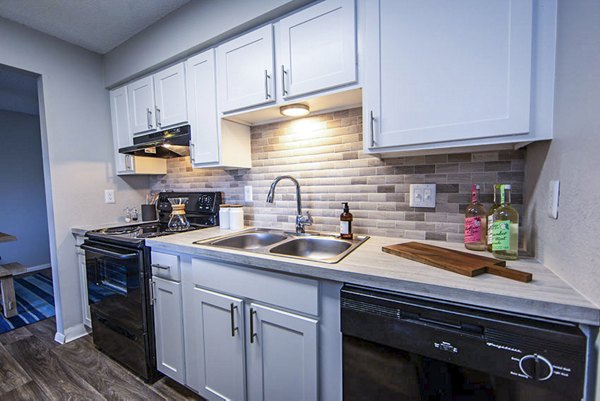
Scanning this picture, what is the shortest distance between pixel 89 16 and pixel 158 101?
0.67 meters

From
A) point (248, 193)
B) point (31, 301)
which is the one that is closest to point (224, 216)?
point (248, 193)

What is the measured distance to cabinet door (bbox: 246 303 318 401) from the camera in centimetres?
103

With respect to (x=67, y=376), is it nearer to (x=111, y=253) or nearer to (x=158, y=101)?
(x=111, y=253)

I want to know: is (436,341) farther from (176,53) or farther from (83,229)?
(83,229)

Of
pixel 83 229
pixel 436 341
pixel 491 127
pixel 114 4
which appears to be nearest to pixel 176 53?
pixel 114 4

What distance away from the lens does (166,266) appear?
1505 mm

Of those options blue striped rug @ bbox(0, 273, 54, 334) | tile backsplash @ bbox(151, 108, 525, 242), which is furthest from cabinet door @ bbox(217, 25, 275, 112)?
blue striped rug @ bbox(0, 273, 54, 334)

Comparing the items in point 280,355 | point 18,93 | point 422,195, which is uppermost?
point 18,93

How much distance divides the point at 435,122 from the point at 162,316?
180 centimetres

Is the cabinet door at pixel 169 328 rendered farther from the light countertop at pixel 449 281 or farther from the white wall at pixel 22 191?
the white wall at pixel 22 191

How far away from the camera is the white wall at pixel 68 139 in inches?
78.2

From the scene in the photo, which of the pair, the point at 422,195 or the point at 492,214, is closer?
the point at 492,214

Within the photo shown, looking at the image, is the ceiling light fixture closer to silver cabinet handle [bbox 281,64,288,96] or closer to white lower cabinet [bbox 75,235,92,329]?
silver cabinet handle [bbox 281,64,288,96]

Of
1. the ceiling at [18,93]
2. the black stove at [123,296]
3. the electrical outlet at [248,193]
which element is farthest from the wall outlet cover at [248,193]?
the ceiling at [18,93]
